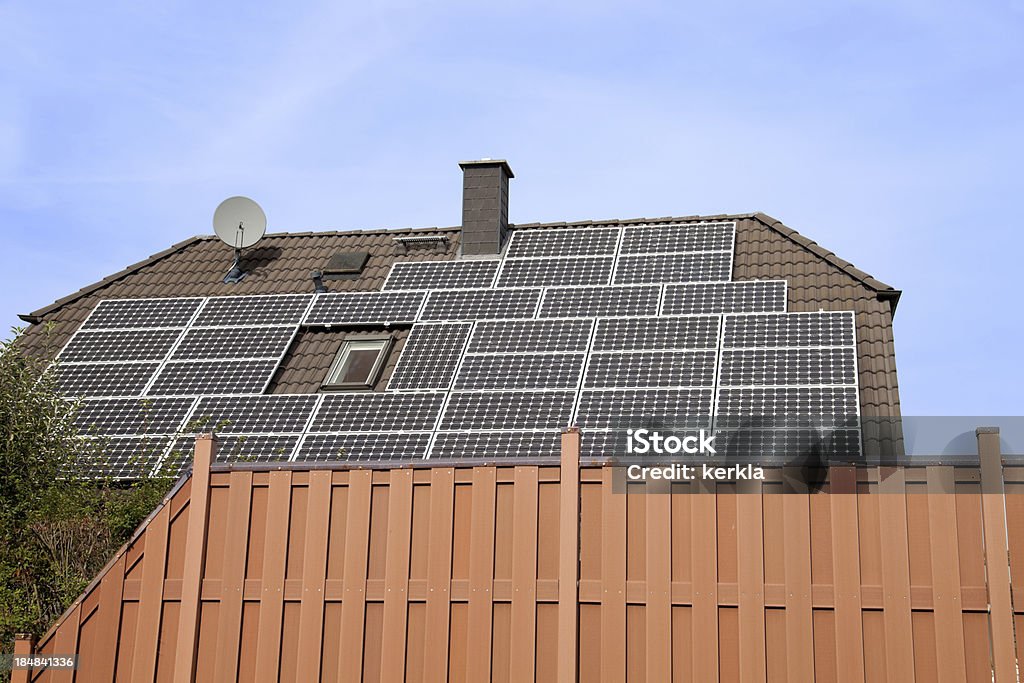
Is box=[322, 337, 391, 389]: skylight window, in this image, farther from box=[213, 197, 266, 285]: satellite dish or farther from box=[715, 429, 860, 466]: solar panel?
box=[715, 429, 860, 466]: solar panel

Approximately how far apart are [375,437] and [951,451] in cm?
906

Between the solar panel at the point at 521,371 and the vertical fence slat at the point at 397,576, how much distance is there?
666 centimetres

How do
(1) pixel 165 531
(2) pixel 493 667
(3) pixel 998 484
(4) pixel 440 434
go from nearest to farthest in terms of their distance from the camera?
(3) pixel 998 484 < (2) pixel 493 667 < (1) pixel 165 531 < (4) pixel 440 434

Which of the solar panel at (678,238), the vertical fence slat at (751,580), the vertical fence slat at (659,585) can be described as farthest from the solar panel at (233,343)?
the vertical fence slat at (751,580)

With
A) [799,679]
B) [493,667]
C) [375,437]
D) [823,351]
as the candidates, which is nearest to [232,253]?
[375,437]

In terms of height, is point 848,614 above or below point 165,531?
below

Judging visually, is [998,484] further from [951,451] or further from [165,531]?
[165,531]

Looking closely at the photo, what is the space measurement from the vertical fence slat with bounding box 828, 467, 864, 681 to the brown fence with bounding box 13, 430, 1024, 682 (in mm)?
18

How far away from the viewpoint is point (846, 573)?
10281 millimetres

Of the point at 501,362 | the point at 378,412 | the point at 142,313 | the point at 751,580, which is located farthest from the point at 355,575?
the point at 142,313

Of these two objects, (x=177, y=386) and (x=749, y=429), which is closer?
(x=749, y=429)

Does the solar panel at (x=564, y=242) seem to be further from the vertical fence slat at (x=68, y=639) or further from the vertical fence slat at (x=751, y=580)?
the vertical fence slat at (x=68, y=639)

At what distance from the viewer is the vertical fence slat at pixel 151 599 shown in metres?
11.5

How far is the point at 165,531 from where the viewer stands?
11.8 metres
